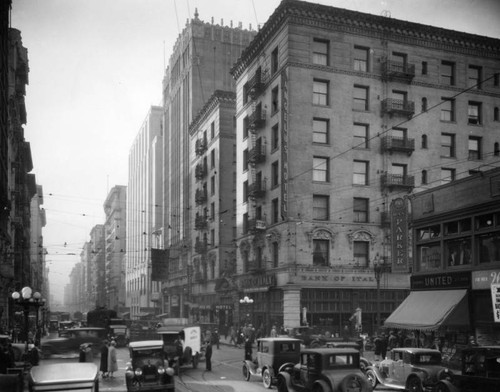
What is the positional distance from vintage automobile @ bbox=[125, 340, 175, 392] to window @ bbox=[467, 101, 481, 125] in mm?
38004

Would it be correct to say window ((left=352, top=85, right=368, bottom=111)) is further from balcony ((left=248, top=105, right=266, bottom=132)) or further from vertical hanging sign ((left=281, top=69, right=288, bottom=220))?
balcony ((left=248, top=105, right=266, bottom=132))

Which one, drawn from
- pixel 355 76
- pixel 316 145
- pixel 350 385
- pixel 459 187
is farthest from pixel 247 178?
pixel 350 385

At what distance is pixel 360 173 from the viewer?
47.6m

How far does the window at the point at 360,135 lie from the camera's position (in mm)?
47469

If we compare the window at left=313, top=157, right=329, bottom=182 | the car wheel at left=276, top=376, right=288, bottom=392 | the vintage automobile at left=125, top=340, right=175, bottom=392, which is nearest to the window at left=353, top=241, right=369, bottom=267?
the window at left=313, top=157, right=329, bottom=182

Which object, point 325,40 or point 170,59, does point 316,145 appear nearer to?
point 325,40

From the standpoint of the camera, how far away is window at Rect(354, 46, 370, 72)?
47.9 m

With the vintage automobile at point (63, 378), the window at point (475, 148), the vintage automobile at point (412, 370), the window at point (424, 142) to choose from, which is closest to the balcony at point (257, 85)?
the window at point (424, 142)

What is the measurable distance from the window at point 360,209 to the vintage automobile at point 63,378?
1320 inches

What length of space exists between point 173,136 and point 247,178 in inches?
1642

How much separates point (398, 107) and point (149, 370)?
3411 centimetres

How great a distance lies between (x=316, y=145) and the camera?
4638 cm

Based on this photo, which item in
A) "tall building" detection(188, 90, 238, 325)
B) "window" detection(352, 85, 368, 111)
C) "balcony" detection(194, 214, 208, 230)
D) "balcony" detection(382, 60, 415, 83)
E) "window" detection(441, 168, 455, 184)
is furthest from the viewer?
"balcony" detection(194, 214, 208, 230)

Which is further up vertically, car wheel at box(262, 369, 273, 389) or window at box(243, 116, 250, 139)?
window at box(243, 116, 250, 139)
